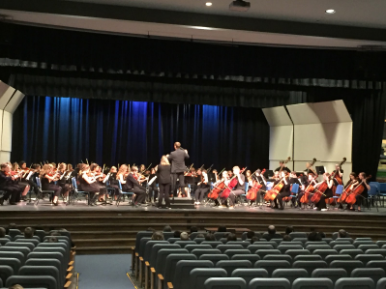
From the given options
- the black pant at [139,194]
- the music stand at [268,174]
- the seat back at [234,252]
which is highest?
the music stand at [268,174]

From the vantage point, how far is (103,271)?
9102mm

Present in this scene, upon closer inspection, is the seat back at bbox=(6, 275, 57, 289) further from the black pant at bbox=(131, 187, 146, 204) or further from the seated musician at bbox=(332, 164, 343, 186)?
the seated musician at bbox=(332, 164, 343, 186)

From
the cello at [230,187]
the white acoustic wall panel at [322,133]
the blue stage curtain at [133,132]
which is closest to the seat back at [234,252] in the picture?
the cello at [230,187]

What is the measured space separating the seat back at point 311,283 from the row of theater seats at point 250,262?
1.68ft

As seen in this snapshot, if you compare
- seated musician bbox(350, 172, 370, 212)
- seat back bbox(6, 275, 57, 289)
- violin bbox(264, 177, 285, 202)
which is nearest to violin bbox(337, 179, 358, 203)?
seated musician bbox(350, 172, 370, 212)

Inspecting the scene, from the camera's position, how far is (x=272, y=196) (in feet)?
43.5

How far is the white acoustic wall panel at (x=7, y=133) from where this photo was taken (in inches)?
611

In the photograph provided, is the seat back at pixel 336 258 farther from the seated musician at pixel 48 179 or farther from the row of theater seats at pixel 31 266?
the seated musician at pixel 48 179

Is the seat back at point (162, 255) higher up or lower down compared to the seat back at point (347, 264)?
lower down

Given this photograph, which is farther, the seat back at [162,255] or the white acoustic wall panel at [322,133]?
the white acoustic wall panel at [322,133]

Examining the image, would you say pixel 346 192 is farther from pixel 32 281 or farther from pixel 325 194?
pixel 32 281

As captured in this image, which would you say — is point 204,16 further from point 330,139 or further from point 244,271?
point 244,271

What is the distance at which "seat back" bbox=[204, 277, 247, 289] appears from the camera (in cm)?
421

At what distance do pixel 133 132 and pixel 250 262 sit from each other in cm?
1442
